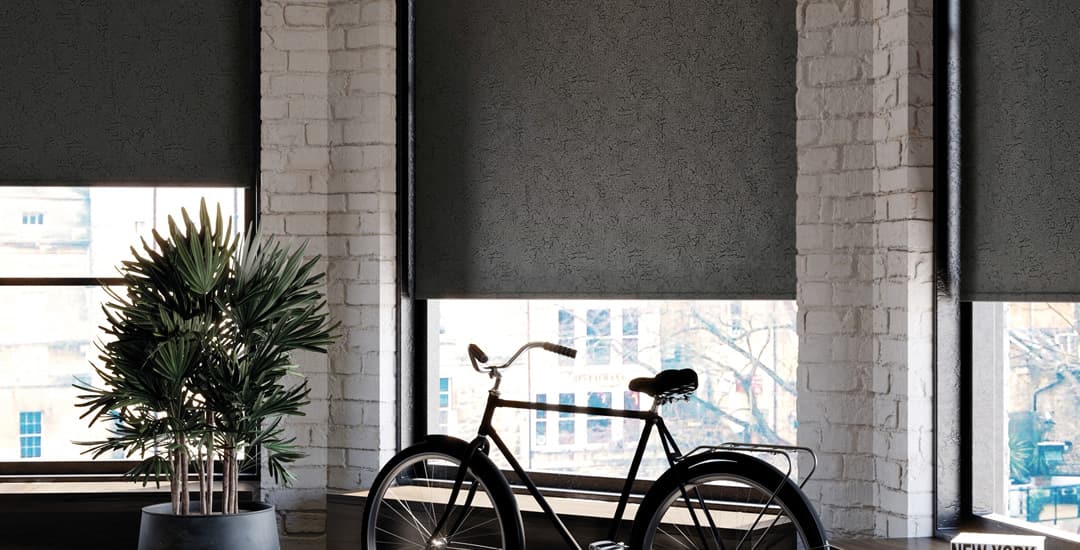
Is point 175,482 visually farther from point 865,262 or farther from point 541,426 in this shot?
point 865,262

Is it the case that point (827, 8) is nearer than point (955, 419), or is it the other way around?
point (955, 419)

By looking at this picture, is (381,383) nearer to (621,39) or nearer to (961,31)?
(621,39)

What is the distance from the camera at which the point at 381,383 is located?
13.7 ft

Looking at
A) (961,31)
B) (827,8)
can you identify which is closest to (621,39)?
(827,8)

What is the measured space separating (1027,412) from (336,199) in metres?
2.59

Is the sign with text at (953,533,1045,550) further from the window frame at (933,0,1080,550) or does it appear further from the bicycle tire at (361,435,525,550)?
the bicycle tire at (361,435,525,550)

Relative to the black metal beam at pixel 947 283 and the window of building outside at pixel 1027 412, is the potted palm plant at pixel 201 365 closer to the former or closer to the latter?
the black metal beam at pixel 947 283

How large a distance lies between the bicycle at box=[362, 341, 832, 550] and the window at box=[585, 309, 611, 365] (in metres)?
0.42

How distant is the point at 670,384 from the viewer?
10.2 feet

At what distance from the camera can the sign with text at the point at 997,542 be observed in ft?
9.23

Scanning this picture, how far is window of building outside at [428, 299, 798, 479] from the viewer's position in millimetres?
3818

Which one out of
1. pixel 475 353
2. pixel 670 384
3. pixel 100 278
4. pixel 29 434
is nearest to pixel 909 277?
pixel 670 384

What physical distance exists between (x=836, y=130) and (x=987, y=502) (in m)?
1.30

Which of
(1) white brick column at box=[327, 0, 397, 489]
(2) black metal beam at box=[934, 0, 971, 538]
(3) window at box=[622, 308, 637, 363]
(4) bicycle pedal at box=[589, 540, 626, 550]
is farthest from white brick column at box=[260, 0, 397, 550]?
(2) black metal beam at box=[934, 0, 971, 538]
